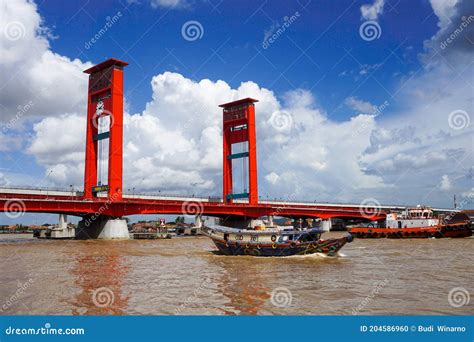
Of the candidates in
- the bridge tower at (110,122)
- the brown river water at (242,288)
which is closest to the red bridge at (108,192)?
the bridge tower at (110,122)

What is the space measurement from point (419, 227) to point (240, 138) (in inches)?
1631

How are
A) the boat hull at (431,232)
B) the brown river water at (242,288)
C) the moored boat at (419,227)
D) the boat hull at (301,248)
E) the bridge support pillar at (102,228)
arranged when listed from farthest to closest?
the bridge support pillar at (102,228), the moored boat at (419,227), the boat hull at (431,232), the boat hull at (301,248), the brown river water at (242,288)

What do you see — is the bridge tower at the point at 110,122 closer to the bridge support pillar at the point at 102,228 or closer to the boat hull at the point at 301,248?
the bridge support pillar at the point at 102,228

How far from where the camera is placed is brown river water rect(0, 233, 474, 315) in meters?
14.1

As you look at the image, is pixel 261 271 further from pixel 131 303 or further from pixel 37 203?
pixel 37 203

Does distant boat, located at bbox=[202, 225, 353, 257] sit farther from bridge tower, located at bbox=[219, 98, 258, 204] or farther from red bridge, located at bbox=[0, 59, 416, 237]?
bridge tower, located at bbox=[219, 98, 258, 204]

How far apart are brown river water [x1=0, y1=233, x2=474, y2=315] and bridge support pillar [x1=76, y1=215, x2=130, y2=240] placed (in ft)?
107

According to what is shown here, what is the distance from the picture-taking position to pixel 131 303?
49.1 ft

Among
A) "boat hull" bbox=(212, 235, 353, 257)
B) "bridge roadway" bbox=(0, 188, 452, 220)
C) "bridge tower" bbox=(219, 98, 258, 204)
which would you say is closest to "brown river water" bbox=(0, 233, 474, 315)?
"boat hull" bbox=(212, 235, 353, 257)

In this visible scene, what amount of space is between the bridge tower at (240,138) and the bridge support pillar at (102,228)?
29680 mm

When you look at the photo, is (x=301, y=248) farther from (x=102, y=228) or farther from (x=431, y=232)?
(x=102, y=228)

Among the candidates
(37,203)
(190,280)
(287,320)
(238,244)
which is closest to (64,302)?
(190,280)

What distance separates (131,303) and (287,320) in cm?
727

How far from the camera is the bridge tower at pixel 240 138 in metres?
85.4
